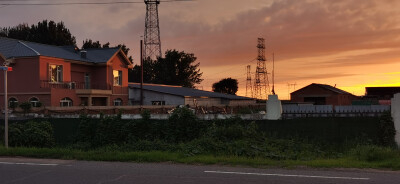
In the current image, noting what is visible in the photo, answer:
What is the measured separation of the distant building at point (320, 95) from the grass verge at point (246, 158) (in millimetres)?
46644

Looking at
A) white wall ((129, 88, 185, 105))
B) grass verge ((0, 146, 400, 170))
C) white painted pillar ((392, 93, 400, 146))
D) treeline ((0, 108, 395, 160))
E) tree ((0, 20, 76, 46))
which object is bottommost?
grass verge ((0, 146, 400, 170))

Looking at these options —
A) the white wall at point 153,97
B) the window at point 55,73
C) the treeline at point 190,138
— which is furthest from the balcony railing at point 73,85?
the treeline at point 190,138

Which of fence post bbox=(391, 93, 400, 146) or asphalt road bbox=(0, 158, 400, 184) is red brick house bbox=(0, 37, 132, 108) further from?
fence post bbox=(391, 93, 400, 146)

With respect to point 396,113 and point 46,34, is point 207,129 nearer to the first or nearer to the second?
point 396,113

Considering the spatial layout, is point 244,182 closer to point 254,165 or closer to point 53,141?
point 254,165

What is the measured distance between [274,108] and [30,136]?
10014mm

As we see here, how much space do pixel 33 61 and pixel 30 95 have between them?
114 inches

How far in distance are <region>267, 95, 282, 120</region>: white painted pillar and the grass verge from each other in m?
3.12

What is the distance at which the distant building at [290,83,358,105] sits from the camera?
189 feet

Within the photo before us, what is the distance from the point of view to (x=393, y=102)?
13750 millimetres

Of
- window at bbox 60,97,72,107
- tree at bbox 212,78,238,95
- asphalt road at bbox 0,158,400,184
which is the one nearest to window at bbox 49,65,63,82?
window at bbox 60,97,72,107

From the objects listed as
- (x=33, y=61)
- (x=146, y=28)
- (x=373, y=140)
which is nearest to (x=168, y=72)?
(x=146, y=28)

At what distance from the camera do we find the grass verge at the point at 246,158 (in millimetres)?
10797

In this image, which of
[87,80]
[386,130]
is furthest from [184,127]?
[87,80]
